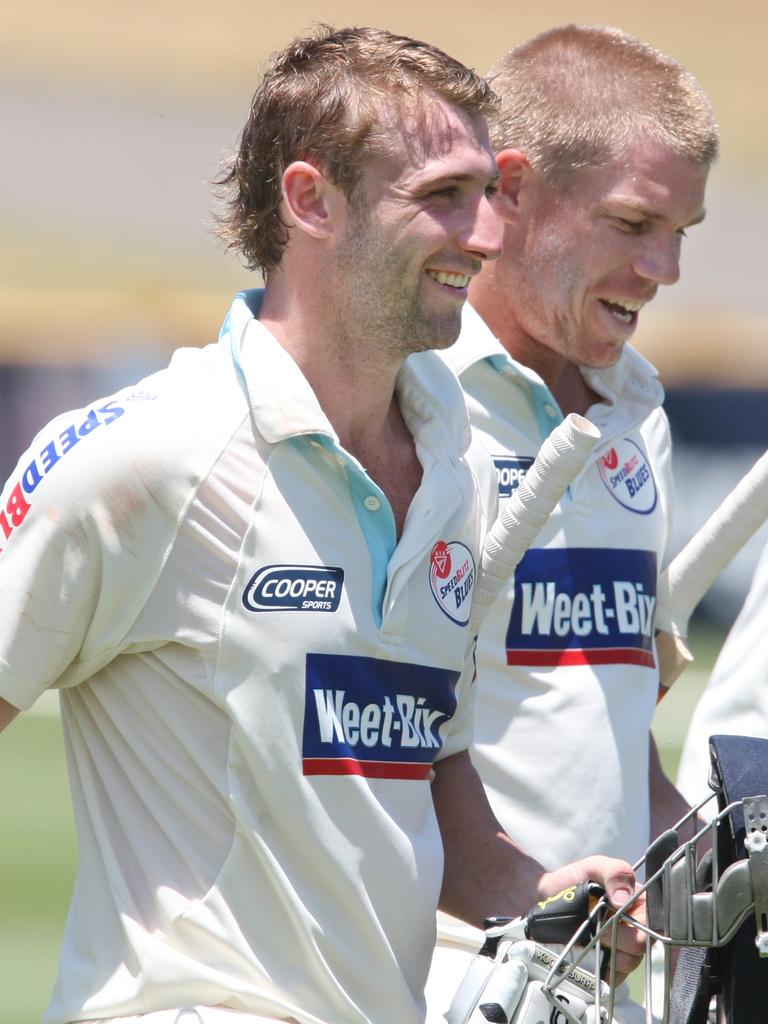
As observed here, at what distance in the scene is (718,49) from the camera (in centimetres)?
1128

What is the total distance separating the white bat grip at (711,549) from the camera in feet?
7.46

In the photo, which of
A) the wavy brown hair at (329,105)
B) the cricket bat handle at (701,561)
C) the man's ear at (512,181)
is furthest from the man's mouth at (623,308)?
the wavy brown hair at (329,105)

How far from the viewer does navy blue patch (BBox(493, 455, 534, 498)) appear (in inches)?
95.1

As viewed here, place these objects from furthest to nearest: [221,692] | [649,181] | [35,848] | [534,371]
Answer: [35,848], [534,371], [649,181], [221,692]

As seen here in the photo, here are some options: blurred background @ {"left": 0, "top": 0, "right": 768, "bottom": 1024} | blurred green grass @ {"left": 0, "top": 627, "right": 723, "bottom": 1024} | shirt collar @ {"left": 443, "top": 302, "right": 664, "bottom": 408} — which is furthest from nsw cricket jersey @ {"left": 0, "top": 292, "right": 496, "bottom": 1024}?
blurred background @ {"left": 0, "top": 0, "right": 768, "bottom": 1024}

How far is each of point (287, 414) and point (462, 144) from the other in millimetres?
398

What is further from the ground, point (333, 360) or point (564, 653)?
point (333, 360)

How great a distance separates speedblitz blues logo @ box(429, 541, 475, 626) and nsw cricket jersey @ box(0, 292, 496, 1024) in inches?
3.2

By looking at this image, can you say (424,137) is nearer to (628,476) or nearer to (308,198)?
(308,198)

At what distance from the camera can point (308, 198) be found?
190 centimetres

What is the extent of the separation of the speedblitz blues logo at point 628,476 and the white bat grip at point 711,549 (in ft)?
0.36

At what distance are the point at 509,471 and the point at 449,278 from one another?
0.60 m

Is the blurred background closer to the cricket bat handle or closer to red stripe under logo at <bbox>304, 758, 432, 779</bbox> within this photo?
the cricket bat handle

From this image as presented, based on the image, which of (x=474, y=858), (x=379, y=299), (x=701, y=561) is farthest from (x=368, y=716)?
(x=701, y=561)
